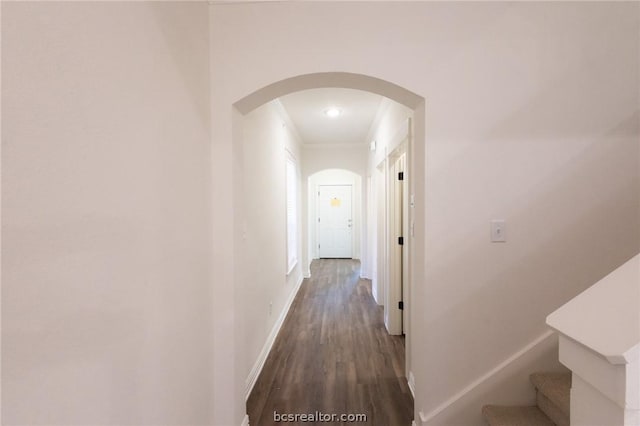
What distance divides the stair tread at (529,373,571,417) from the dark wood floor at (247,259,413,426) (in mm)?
835

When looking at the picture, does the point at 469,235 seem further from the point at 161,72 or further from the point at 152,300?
the point at 161,72

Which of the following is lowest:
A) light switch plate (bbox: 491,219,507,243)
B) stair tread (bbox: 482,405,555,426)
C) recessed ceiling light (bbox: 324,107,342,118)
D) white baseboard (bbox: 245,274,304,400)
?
white baseboard (bbox: 245,274,304,400)

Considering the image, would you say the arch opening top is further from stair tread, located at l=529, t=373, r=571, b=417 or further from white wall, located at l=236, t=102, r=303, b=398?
stair tread, located at l=529, t=373, r=571, b=417

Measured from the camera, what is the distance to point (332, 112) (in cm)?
353

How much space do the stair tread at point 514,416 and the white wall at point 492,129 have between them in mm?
182

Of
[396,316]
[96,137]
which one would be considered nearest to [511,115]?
[96,137]

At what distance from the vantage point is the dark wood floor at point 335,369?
1951mm

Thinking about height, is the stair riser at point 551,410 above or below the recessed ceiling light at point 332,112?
below

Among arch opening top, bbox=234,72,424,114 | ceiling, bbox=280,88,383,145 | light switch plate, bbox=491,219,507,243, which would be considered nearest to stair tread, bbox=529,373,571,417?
light switch plate, bbox=491,219,507,243

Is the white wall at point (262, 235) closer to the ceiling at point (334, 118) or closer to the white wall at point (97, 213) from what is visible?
the ceiling at point (334, 118)

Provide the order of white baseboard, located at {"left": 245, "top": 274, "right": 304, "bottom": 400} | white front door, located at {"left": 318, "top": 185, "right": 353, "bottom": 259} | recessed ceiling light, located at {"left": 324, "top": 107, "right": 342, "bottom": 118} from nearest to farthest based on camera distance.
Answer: white baseboard, located at {"left": 245, "top": 274, "right": 304, "bottom": 400} → recessed ceiling light, located at {"left": 324, "top": 107, "right": 342, "bottom": 118} → white front door, located at {"left": 318, "top": 185, "right": 353, "bottom": 259}

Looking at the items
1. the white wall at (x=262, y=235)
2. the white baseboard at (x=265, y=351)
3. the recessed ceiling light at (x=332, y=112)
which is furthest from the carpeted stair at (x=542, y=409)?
the recessed ceiling light at (x=332, y=112)

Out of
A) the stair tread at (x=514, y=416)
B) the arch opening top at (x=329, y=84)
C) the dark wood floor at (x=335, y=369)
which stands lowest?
the dark wood floor at (x=335, y=369)

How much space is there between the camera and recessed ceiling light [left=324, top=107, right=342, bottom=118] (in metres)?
3.45
